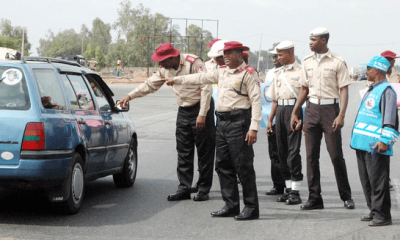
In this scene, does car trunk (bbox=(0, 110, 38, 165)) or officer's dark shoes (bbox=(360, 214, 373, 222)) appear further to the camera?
officer's dark shoes (bbox=(360, 214, 373, 222))

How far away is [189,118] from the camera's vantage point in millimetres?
7652

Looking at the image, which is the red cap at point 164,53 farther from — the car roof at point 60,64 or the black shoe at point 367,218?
the black shoe at point 367,218

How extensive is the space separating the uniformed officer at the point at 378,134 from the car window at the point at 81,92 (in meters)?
3.06

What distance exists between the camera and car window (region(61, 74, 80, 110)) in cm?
671

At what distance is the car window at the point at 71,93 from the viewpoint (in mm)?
6713

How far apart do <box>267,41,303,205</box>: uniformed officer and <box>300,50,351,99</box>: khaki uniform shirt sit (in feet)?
1.38

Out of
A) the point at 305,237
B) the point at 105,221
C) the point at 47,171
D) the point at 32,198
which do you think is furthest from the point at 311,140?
the point at 32,198

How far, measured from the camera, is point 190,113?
764 centimetres

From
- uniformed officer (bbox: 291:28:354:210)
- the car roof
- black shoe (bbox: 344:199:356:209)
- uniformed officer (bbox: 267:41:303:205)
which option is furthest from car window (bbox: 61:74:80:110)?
black shoe (bbox: 344:199:356:209)

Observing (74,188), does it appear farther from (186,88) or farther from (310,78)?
(310,78)

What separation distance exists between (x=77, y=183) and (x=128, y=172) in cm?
193

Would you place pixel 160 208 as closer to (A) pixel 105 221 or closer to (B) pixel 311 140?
(A) pixel 105 221

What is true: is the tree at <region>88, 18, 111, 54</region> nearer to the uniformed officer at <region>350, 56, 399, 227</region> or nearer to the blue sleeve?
the uniformed officer at <region>350, 56, 399, 227</region>

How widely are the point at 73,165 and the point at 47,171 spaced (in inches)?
17.3
